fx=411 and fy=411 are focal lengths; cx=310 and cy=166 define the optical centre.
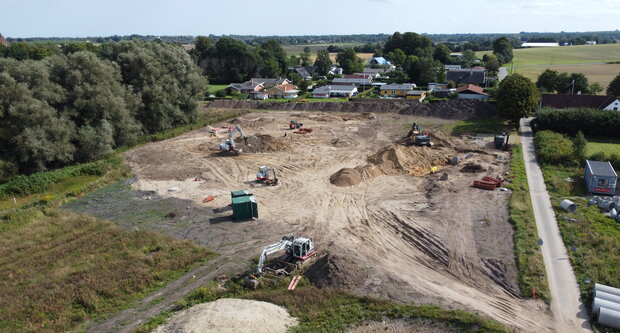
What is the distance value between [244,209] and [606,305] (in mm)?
19053

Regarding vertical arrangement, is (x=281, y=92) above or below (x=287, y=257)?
above

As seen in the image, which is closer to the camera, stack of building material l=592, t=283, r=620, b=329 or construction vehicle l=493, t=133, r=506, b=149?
stack of building material l=592, t=283, r=620, b=329

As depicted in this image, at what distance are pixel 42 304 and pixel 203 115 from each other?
44.9 meters

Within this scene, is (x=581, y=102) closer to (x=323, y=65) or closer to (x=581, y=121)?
(x=581, y=121)

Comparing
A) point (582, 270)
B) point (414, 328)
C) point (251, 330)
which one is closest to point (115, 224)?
point (251, 330)

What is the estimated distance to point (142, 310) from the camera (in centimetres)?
1752

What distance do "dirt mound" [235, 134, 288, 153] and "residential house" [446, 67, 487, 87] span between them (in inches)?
2015

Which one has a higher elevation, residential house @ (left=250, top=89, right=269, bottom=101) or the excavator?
residential house @ (left=250, top=89, right=269, bottom=101)

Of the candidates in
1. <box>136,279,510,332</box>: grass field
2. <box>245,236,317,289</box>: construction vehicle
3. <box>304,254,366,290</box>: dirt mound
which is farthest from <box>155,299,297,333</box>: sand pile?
<box>304,254,366,290</box>: dirt mound

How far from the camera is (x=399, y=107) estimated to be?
58.9 m

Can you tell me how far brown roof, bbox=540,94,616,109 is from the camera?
50206mm

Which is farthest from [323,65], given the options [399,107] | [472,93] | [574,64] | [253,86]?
[574,64]

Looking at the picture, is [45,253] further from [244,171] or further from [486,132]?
[486,132]

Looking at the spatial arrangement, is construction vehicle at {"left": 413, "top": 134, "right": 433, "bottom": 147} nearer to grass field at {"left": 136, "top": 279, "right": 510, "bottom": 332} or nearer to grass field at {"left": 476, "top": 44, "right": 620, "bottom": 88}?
grass field at {"left": 136, "top": 279, "right": 510, "bottom": 332}
